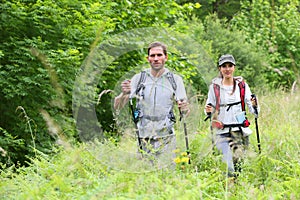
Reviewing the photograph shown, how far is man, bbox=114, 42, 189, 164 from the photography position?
17.0 feet

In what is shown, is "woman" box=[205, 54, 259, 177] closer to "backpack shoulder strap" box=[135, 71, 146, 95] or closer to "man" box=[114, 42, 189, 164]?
"man" box=[114, 42, 189, 164]

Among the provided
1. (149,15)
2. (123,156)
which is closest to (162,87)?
(123,156)

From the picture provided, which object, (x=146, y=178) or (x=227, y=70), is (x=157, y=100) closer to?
(x=146, y=178)

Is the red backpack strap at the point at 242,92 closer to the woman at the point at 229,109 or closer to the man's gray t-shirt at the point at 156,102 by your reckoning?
the woman at the point at 229,109

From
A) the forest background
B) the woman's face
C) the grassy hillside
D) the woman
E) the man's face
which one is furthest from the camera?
the forest background

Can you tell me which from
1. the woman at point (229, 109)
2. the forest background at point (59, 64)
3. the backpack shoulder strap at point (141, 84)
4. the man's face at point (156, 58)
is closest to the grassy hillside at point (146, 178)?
the woman at point (229, 109)

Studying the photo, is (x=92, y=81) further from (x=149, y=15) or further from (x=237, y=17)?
(x=237, y=17)

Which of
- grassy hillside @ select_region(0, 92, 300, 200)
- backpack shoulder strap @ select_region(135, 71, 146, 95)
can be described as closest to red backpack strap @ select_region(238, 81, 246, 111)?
grassy hillside @ select_region(0, 92, 300, 200)

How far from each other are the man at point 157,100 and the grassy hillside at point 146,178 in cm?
24

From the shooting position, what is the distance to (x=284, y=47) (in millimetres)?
23547

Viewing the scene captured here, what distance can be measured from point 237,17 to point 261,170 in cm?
2100

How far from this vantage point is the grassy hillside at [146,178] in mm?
4102

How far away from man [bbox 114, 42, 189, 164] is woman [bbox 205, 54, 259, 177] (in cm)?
78

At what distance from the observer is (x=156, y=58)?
529 centimetres
